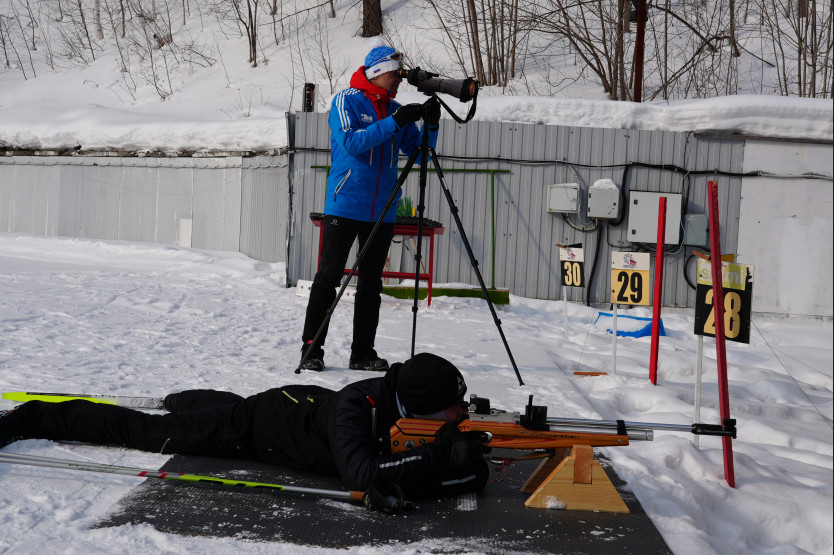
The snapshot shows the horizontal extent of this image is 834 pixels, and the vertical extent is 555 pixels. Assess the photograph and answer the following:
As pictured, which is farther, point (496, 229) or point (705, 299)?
point (496, 229)

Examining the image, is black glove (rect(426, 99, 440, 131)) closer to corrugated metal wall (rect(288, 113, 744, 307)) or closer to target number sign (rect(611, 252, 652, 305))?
target number sign (rect(611, 252, 652, 305))

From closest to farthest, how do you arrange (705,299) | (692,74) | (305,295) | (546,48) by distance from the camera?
(705,299) → (305,295) → (692,74) → (546,48)

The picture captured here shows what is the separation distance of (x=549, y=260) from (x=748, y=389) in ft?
16.1

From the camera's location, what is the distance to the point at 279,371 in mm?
4918

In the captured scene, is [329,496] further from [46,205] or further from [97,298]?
[46,205]

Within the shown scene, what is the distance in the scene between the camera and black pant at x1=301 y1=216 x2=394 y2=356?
483 centimetres

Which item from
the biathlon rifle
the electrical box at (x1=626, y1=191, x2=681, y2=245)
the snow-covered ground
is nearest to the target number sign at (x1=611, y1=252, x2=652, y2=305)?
the snow-covered ground

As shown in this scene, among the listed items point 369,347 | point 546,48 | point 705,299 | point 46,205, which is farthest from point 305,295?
point 546,48

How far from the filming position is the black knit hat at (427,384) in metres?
2.88

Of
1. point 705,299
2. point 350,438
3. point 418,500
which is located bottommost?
point 418,500

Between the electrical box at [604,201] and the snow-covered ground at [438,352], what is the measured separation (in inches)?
50.6

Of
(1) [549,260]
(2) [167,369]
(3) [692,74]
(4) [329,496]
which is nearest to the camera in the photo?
(4) [329,496]

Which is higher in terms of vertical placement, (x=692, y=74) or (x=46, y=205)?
(x=692, y=74)

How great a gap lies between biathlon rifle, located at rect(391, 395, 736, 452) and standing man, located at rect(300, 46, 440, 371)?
6.24 ft
